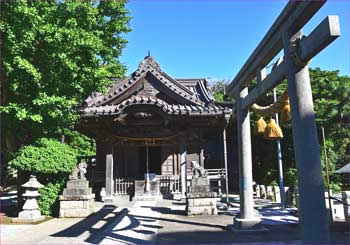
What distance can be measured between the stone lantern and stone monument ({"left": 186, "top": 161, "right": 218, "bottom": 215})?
517cm

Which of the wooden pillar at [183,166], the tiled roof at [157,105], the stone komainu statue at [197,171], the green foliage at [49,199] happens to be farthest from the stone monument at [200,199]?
the green foliage at [49,199]

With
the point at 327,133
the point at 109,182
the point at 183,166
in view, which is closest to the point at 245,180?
the point at 183,166

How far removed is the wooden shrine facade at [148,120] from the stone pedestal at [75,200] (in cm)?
356

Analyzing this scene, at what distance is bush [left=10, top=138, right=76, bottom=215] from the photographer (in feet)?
31.5

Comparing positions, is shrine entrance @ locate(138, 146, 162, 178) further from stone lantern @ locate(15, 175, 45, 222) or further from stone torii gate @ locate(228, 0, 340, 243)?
stone torii gate @ locate(228, 0, 340, 243)

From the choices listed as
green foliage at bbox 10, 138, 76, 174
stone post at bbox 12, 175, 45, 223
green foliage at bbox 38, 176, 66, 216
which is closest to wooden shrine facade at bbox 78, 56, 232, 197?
green foliage at bbox 10, 138, 76, 174

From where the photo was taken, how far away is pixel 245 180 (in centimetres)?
761

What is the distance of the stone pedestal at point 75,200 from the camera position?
985 centimetres

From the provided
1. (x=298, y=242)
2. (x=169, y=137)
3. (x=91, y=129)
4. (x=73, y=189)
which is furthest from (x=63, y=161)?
(x=298, y=242)

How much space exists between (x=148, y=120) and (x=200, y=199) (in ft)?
17.9

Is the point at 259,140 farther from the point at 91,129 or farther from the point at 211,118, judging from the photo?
the point at 91,129

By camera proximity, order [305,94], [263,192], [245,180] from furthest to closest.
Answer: [263,192] → [245,180] → [305,94]

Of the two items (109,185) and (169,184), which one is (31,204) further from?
(169,184)

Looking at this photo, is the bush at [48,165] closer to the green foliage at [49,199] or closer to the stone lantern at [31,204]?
the green foliage at [49,199]
